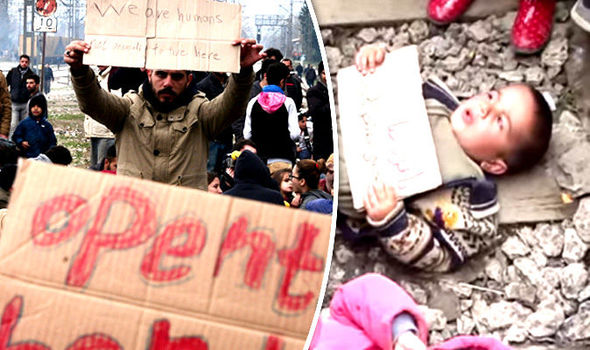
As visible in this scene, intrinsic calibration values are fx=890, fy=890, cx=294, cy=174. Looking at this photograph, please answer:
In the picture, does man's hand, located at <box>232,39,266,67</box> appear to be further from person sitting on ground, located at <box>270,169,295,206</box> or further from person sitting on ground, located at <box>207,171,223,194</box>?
person sitting on ground, located at <box>207,171,223,194</box>

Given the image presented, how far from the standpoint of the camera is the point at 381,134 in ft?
5.57

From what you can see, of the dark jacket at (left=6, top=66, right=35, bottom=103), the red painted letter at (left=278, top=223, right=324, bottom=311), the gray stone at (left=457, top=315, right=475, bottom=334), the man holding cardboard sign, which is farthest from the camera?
the dark jacket at (left=6, top=66, right=35, bottom=103)

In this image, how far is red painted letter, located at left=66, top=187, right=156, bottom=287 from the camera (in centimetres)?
223

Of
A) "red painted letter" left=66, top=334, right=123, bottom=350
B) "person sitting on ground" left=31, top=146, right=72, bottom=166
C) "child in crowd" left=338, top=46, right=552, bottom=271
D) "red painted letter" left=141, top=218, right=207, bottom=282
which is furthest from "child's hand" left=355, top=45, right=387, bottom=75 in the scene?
"person sitting on ground" left=31, top=146, right=72, bottom=166

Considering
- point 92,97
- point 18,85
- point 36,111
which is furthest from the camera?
point 18,85

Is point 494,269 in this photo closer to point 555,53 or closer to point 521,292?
point 521,292

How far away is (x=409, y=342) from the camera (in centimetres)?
177

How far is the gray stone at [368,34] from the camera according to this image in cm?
170

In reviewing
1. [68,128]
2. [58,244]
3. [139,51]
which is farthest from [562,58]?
[68,128]

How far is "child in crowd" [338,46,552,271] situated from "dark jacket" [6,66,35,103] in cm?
775

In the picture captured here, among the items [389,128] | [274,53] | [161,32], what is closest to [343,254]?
[389,128]

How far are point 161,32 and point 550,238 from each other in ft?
5.40

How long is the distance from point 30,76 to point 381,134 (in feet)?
23.9

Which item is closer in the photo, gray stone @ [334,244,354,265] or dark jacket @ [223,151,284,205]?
gray stone @ [334,244,354,265]
